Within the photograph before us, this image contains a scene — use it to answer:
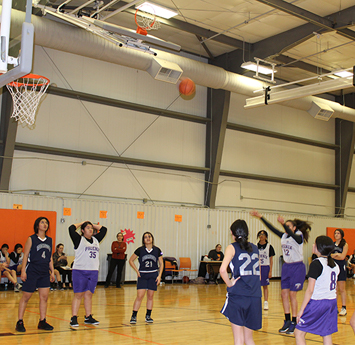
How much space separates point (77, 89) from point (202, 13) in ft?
16.0

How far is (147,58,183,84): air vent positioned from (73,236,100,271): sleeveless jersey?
6.98m

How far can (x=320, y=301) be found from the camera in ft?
15.5

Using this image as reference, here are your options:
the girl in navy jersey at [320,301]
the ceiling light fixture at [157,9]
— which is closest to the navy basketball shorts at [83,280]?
the girl in navy jersey at [320,301]

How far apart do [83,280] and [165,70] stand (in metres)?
7.53

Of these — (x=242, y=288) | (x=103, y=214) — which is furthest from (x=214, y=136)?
(x=242, y=288)

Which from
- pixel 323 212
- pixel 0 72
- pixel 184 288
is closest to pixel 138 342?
pixel 0 72

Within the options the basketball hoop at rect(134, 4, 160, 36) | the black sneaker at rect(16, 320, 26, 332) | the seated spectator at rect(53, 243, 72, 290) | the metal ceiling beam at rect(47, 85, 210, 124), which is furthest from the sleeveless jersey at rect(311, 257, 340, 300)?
the metal ceiling beam at rect(47, 85, 210, 124)

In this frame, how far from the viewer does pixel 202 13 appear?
1420cm

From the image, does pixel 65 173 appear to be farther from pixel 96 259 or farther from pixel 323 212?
pixel 323 212

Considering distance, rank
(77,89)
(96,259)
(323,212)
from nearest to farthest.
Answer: (96,259) < (77,89) < (323,212)

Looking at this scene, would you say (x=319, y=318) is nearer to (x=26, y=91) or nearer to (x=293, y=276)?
(x=293, y=276)

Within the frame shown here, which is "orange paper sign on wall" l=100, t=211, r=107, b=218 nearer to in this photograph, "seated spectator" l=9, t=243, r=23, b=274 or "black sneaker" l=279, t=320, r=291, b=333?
"seated spectator" l=9, t=243, r=23, b=274

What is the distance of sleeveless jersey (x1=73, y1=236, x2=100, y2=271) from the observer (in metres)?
7.30

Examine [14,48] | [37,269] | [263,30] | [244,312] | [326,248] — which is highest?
[263,30]
